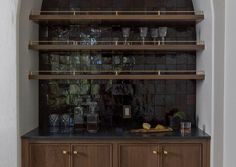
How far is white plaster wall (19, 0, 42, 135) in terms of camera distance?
324cm

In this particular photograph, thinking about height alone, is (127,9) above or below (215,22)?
above

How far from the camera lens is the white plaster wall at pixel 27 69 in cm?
324

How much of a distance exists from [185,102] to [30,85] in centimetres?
156

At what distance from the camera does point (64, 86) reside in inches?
149

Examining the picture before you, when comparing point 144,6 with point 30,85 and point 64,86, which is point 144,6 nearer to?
point 64,86

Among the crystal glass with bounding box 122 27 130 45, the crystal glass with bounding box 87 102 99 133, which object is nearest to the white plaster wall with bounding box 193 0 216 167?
the crystal glass with bounding box 122 27 130 45

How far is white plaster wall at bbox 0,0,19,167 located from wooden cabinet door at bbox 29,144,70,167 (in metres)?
0.16

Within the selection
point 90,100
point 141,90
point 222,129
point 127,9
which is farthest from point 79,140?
point 127,9

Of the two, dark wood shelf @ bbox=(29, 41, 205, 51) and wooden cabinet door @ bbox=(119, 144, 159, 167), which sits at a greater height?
dark wood shelf @ bbox=(29, 41, 205, 51)

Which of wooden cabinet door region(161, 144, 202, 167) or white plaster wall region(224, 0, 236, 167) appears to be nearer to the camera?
white plaster wall region(224, 0, 236, 167)

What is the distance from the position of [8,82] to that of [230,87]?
1844mm

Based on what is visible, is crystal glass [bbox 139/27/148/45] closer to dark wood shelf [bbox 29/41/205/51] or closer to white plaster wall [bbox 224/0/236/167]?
dark wood shelf [bbox 29/41/205/51]

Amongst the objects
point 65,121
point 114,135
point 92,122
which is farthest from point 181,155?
point 65,121

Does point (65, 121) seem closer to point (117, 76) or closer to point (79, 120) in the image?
point (79, 120)
